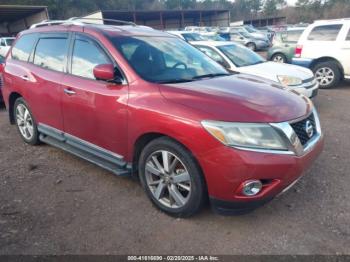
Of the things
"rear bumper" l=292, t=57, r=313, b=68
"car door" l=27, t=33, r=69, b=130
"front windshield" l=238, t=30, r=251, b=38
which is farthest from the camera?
"front windshield" l=238, t=30, r=251, b=38

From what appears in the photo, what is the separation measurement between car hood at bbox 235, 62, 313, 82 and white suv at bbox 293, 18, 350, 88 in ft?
7.18

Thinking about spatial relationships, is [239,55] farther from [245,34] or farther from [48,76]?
[245,34]

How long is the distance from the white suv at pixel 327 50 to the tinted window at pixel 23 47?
7514 mm

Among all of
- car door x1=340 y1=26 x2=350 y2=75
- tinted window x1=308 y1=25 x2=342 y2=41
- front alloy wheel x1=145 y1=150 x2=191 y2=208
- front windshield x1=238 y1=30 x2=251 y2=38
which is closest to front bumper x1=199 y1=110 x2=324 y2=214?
front alloy wheel x1=145 y1=150 x2=191 y2=208

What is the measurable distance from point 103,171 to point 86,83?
46.5 inches

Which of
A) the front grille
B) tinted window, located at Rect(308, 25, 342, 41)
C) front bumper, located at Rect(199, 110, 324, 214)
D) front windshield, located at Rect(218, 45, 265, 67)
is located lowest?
front bumper, located at Rect(199, 110, 324, 214)

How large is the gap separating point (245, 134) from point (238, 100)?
412 mm

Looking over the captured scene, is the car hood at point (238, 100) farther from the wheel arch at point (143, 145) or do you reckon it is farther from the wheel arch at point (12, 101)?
the wheel arch at point (12, 101)

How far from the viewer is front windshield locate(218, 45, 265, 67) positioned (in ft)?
24.3

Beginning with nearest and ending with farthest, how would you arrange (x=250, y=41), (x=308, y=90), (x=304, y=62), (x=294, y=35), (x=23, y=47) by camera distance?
(x=23, y=47) < (x=308, y=90) < (x=304, y=62) < (x=294, y=35) < (x=250, y=41)

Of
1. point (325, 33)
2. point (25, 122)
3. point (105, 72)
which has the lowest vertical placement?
point (25, 122)

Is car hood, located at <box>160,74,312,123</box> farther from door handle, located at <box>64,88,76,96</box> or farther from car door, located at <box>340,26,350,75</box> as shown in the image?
car door, located at <box>340,26,350,75</box>

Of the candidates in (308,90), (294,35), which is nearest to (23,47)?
(308,90)

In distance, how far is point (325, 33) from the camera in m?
9.02
